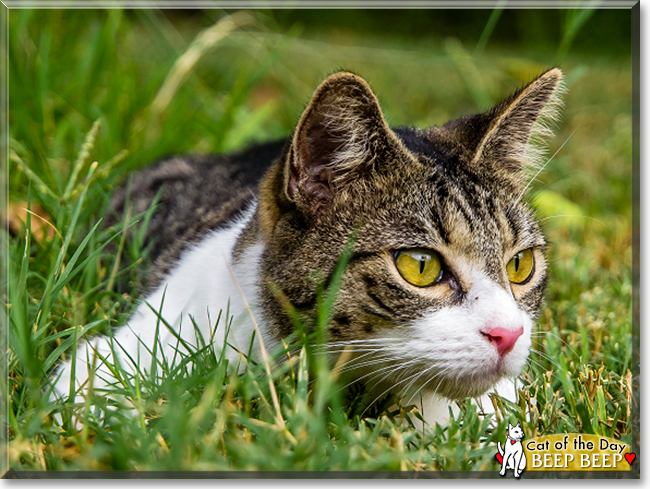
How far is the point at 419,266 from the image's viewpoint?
173 centimetres

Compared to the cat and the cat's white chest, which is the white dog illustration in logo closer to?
the cat

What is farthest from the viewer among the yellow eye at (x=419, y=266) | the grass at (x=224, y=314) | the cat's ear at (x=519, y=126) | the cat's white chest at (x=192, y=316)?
the cat's ear at (x=519, y=126)

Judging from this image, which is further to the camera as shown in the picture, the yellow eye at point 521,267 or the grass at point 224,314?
the yellow eye at point 521,267

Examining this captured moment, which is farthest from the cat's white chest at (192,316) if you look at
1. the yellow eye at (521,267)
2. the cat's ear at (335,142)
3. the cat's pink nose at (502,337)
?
the yellow eye at (521,267)

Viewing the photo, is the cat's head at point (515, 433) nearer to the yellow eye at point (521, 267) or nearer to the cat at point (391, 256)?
the cat at point (391, 256)

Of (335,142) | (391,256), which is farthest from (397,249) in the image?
(335,142)

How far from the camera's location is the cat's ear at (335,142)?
1.68 m

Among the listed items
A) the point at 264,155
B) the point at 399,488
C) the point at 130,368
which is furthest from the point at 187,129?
the point at 399,488

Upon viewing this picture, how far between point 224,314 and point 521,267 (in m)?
0.97

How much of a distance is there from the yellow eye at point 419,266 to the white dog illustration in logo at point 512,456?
465 millimetres

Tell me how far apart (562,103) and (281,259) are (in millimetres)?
1197

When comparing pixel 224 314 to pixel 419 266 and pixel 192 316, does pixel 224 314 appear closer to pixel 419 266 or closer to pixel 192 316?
pixel 192 316

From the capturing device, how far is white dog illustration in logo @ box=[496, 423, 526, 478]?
1479mm

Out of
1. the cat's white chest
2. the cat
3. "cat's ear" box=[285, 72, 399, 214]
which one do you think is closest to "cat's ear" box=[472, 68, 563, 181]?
the cat
